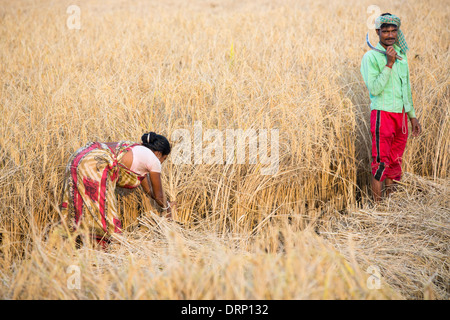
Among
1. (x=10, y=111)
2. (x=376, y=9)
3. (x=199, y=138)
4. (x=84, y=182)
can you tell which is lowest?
(x=84, y=182)

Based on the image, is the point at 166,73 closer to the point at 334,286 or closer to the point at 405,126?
the point at 405,126

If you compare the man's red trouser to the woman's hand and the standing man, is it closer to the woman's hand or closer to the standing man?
the standing man

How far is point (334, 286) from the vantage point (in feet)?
4.49

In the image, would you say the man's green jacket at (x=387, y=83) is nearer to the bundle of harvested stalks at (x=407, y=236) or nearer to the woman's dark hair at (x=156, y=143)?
the bundle of harvested stalks at (x=407, y=236)

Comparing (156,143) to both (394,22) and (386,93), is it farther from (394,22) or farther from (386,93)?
(394,22)

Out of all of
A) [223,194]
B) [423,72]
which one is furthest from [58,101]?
[423,72]

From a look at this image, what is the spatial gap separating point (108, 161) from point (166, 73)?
1.65m

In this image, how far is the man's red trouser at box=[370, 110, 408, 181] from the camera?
2398 millimetres

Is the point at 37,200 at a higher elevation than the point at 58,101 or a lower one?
lower

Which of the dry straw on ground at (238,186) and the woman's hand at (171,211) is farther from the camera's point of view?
the woman's hand at (171,211)

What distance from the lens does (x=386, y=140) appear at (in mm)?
2420

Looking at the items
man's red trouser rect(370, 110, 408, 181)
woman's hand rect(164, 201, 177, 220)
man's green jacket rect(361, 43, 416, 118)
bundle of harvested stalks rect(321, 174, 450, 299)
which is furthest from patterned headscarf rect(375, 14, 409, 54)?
woman's hand rect(164, 201, 177, 220)

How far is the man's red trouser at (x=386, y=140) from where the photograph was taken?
2398 millimetres

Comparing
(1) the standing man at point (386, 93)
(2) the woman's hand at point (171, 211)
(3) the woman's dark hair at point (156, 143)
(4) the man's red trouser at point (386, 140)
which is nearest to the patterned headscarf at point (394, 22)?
(1) the standing man at point (386, 93)
